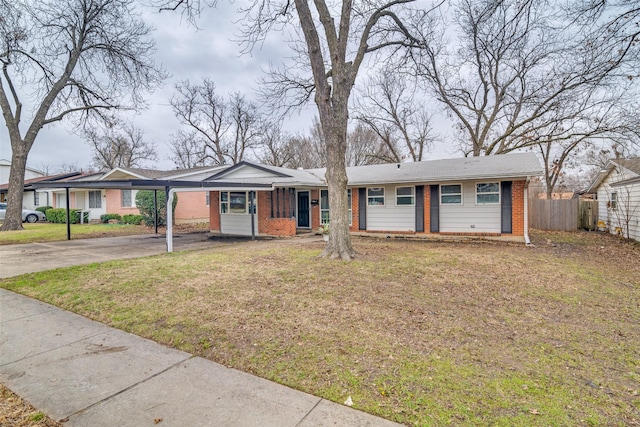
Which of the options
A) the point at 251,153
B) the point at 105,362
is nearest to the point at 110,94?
the point at 251,153

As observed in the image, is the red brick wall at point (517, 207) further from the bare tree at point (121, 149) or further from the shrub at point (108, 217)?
the bare tree at point (121, 149)

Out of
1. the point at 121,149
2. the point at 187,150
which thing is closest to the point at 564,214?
the point at 187,150

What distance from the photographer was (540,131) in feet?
69.1

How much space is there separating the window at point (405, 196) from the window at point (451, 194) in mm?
1122

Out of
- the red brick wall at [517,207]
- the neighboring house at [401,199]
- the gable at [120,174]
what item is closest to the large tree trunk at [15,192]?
the gable at [120,174]

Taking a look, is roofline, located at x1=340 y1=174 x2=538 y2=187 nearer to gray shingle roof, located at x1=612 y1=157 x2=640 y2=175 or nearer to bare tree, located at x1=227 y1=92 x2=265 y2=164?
gray shingle roof, located at x1=612 y1=157 x2=640 y2=175

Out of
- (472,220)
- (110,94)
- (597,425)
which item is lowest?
(597,425)

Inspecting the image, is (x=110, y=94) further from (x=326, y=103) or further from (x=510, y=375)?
(x=510, y=375)

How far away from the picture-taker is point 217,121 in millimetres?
33031

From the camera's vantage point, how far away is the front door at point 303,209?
52.9 feet

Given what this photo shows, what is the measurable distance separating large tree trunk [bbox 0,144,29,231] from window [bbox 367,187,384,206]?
18668mm

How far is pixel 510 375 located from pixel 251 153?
3359 cm

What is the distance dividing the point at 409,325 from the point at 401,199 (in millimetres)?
9938

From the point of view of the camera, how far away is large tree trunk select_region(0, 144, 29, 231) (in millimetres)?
17234
